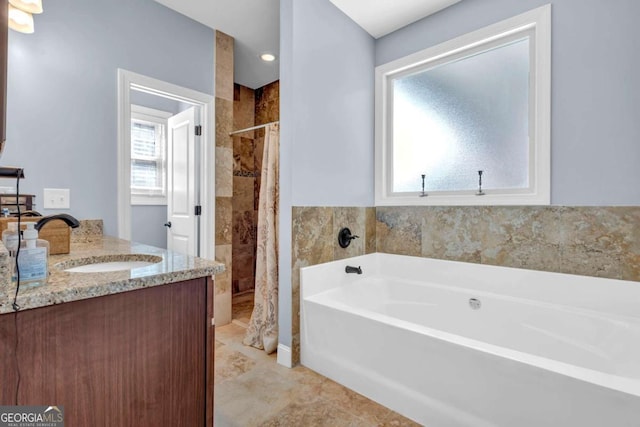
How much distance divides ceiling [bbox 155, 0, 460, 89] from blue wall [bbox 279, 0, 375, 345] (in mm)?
118

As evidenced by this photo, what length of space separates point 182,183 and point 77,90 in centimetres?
112

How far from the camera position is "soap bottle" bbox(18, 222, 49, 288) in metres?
0.79

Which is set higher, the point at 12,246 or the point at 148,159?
the point at 148,159

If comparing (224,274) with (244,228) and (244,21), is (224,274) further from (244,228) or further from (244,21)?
(244,21)

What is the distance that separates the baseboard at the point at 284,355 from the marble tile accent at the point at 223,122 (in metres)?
1.88

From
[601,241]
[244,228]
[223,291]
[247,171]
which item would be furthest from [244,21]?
[601,241]

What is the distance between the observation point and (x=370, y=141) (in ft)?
9.05

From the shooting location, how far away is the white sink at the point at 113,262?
128cm

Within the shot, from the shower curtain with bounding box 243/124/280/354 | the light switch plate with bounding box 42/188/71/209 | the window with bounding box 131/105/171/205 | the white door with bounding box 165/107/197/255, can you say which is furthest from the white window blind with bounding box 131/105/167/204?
the shower curtain with bounding box 243/124/280/354

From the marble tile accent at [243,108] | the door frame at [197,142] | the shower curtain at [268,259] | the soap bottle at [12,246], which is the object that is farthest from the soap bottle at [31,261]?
the marble tile accent at [243,108]

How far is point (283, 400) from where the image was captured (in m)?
1.74

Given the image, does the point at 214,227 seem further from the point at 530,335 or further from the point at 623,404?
the point at 623,404

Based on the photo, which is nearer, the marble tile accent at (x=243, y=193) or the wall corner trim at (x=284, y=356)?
the wall corner trim at (x=284, y=356)

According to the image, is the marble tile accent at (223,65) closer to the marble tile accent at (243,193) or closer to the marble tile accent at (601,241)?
the marble tile accent at (243,193)
